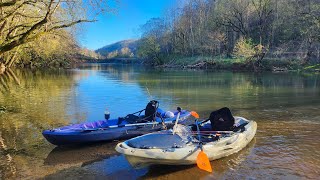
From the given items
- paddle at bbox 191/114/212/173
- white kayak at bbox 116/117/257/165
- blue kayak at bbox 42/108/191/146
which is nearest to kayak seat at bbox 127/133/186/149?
white kayak at bbox 116/117/257/165

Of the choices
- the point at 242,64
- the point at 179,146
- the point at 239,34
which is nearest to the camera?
the point at 179,146

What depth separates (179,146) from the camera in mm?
8273

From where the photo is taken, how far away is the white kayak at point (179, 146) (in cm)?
788

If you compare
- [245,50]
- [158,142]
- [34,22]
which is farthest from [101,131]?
[245,50]

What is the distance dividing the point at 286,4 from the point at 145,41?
1374 inches

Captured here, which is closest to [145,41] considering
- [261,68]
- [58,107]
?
[261,68]

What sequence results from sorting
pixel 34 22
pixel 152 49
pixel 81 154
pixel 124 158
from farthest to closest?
pixel 152 49
pixel 34 22
pixel 81 154
pixel 124 158

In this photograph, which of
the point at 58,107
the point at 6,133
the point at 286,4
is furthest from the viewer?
the point at 286,4

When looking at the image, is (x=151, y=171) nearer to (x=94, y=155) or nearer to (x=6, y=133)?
(x=94, y=155)

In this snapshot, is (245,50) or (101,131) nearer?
(101,131)

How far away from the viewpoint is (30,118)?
15.0m

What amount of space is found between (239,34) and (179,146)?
61.1m

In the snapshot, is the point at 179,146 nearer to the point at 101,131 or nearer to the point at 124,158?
the point at 124,158

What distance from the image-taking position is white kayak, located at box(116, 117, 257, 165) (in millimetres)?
7875
